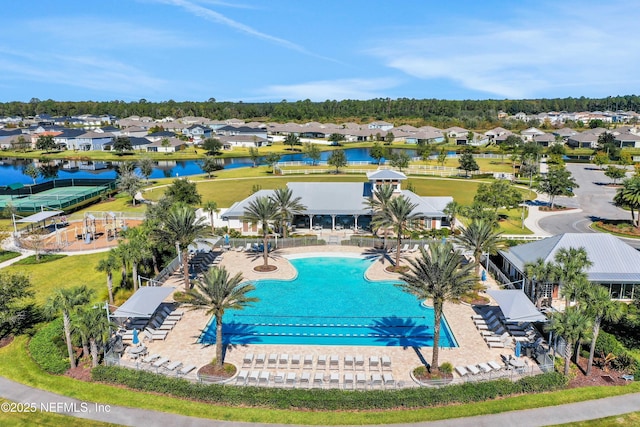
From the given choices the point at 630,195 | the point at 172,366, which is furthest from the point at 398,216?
the point at 630,195

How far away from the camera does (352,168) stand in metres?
113

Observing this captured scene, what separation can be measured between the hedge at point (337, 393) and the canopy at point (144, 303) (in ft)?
20.7

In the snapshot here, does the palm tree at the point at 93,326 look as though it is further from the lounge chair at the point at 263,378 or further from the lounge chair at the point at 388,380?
the lounge chair at the point at 388,380

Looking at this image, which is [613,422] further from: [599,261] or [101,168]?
[101,168]

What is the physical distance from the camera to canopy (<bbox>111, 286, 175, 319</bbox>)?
32.8 m

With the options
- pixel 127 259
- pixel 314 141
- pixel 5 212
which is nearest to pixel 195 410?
pixel 127 259

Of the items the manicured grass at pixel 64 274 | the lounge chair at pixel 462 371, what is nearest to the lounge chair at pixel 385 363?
the lounge chair at pixel 462 371

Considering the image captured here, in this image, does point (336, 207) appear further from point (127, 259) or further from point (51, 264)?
Result: point (51, 264)

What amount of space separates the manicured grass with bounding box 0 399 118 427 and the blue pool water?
9.75 metres

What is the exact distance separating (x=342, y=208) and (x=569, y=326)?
33.8m

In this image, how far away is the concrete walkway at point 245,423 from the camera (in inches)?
928

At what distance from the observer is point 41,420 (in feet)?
78.5

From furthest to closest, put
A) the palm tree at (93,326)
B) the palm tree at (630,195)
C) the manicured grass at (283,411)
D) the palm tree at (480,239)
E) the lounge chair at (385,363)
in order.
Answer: the palm tree at (630,195), the palm tree at (480,239), the lounge chair at (385,363), the palm tree at (93,326), the manicured grass at (283,411)

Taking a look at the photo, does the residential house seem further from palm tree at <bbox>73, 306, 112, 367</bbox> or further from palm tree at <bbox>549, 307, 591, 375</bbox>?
palm tree at <bbox>73, 306, 112, 367</bbox>
